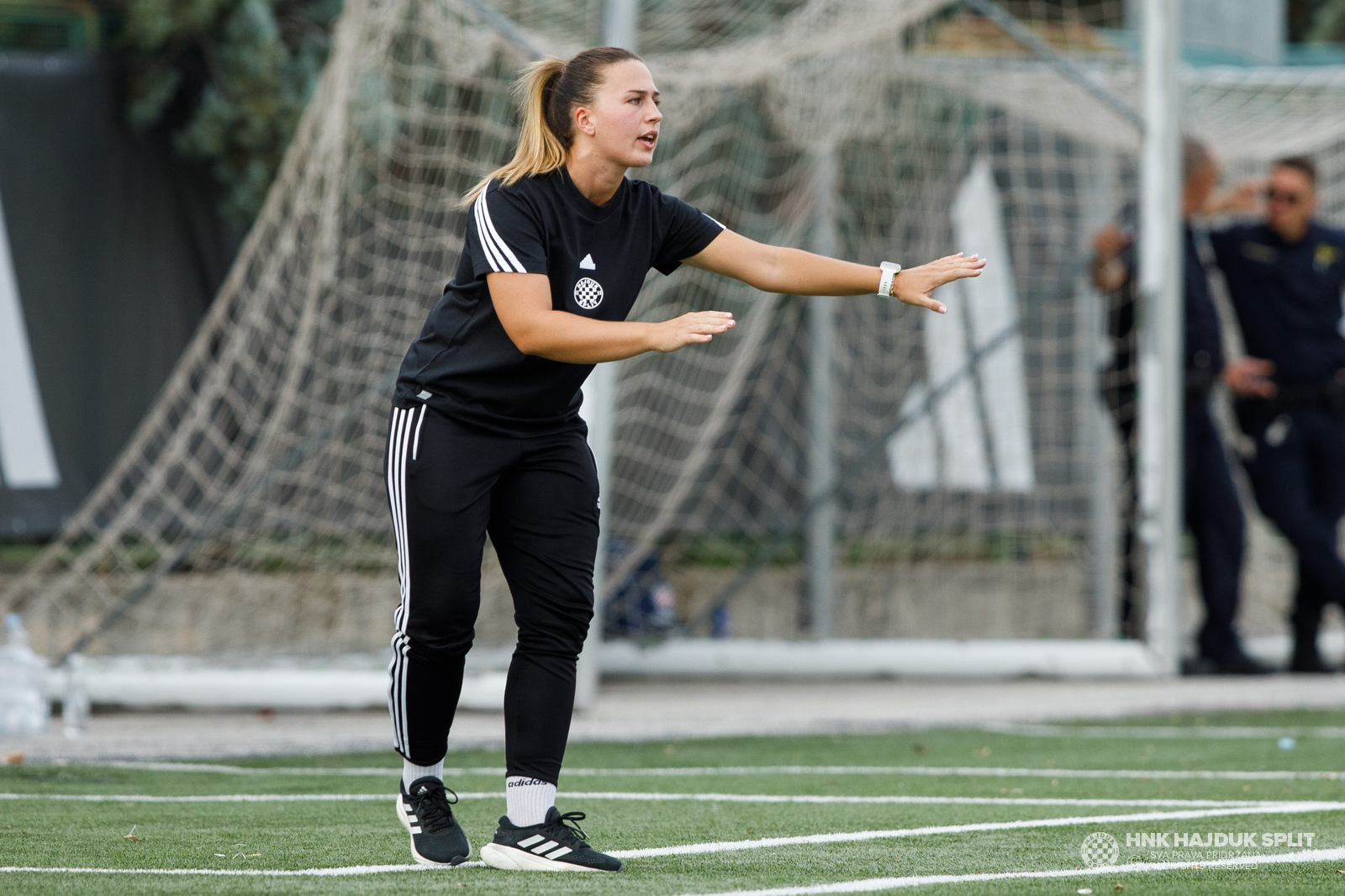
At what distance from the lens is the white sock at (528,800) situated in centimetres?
381

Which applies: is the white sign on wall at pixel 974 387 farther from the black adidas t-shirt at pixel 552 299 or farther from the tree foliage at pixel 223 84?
the black adidas t-shirt at pixel 552 299

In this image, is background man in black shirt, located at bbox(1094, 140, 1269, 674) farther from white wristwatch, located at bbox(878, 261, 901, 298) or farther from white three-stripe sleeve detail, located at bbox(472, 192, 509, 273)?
white three-stripe sleeve detail, located at bbox(472, 192, 509, 273)

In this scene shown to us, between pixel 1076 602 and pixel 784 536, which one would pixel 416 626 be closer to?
pixel 784 536

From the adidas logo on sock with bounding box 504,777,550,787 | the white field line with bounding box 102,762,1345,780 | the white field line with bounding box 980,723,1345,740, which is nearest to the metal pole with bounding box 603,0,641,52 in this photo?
the white field line with bounding box 102,762,1345,780

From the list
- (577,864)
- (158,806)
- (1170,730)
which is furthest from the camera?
(1170,730)

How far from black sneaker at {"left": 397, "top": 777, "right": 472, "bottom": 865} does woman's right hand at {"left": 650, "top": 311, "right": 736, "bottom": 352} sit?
1.22m

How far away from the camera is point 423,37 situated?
809 cm

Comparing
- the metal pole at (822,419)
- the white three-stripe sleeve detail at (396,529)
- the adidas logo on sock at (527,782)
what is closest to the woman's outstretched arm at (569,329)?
the white three-stripe sleeve detail at (396,529)

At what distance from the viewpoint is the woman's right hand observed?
3.43 m

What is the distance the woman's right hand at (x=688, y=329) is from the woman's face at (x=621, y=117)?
517mm

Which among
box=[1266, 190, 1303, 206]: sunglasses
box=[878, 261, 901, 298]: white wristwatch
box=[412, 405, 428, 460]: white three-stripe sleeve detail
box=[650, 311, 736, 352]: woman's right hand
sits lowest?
box=[412, 405, 428, 460]: white three-stripe sleeve detail

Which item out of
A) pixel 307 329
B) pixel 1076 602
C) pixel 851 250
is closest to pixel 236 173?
pixel 307 329

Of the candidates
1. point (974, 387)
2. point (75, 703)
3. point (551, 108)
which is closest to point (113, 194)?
point (75, 703)

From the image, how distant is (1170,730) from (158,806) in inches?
168
